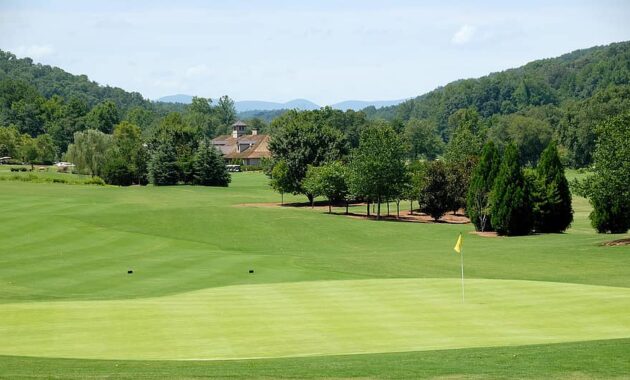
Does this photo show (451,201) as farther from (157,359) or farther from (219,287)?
(157,359)

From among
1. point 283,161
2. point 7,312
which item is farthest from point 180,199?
point 7,312

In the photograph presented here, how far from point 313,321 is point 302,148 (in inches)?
2649

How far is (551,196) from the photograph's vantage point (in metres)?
60.9

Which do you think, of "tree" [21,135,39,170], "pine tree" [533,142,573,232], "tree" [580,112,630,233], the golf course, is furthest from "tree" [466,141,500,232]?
"tree" [21,135,39,170]

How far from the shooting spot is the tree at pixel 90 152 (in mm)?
115625

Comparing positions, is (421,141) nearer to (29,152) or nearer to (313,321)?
(29,152)

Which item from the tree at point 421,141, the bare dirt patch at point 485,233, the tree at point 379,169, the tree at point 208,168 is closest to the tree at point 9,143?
the tree at point 208,168

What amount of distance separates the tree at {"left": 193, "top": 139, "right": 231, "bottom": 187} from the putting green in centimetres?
8354

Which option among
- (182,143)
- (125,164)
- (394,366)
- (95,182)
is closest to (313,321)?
(394,366)

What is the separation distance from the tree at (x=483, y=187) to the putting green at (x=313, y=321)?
33.6 m

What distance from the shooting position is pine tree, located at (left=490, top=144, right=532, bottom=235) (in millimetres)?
59219

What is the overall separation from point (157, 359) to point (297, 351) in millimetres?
3194

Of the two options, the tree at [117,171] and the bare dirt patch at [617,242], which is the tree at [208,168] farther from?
the bare dirt patch at [617,242]

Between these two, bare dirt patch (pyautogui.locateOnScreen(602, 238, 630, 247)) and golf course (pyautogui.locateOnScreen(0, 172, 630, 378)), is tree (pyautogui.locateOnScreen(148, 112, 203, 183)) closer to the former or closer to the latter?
golf course (pyautogui.locateOnScreen(0, 172, 630, 378))
